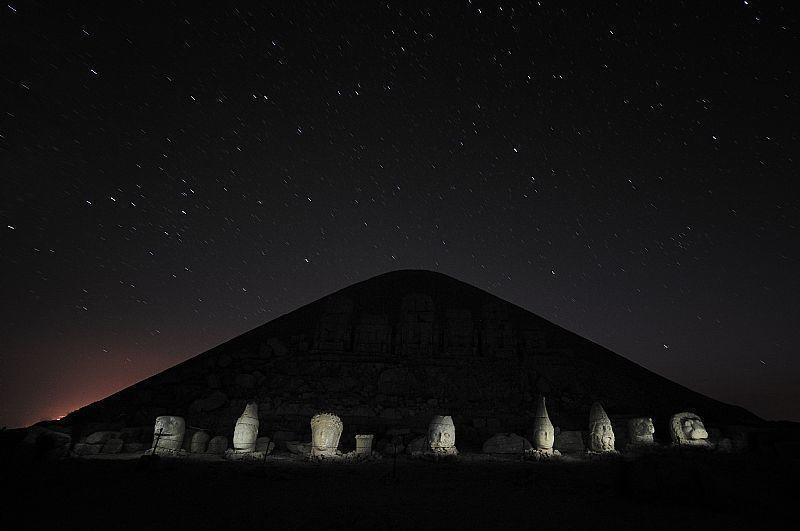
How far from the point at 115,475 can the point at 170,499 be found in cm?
564

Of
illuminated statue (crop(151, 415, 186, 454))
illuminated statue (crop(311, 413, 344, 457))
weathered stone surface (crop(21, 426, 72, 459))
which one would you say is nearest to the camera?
weathered stone surface (crop(21, 426, 72, 459))

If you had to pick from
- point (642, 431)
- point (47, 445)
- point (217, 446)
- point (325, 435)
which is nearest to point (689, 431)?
point (642, 431)

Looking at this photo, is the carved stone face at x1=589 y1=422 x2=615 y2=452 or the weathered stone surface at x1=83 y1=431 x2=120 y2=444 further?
the weathered stone surface at x1=83 y1=431 x2=120 y2=444

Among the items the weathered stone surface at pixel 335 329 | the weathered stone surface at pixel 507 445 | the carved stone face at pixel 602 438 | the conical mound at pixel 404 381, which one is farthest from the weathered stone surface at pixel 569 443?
the weathered stone surface at pixel 335 329

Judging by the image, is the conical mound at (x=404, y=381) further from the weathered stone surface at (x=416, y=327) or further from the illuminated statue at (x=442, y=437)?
the illuminated statue at (x=442, y=437)

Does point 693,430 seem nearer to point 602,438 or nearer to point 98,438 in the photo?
point 602,438

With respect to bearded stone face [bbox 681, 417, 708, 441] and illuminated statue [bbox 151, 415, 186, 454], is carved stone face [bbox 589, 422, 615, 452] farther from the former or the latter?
illuminated statue [bbox 151, 415, 186, 454]

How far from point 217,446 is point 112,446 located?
219 inches

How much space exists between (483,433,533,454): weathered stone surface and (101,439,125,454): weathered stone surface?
21017 mm

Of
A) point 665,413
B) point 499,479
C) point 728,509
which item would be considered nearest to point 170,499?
point 499,479

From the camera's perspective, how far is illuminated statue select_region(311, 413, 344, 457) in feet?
76.3

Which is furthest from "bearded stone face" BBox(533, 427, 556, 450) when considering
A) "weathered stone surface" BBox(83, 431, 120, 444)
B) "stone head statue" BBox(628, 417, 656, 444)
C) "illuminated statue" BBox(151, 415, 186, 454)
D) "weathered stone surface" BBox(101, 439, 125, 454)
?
"weathered stone surface" BBox(83, 431, 120, 444)

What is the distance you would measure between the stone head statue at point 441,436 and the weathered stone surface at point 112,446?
1779cm

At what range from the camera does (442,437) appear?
23000 millimetres
